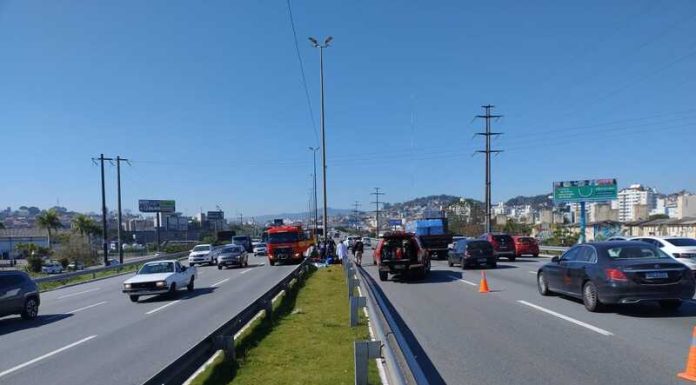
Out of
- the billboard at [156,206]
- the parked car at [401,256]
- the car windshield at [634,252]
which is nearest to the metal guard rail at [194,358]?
the car windshield at [634,252]

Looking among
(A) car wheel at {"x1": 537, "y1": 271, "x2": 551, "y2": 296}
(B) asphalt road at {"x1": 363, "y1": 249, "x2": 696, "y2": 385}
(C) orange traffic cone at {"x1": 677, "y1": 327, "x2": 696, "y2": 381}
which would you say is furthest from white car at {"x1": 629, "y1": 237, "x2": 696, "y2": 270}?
(C) orange traffic cone at {"x1": 677, "y1": 327, "x2": 696, "y2": 381}

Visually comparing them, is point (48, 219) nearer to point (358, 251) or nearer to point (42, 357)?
point (358, 251)

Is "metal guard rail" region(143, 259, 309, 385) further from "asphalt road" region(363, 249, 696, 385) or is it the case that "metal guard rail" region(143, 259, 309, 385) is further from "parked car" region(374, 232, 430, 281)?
"parked car" region(374, 232, 430, 281)

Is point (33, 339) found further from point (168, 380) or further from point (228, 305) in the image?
point (168, 380)

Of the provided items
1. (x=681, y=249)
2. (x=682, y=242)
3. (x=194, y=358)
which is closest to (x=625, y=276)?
(x=194, y=358)

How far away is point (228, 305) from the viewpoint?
1831 cm

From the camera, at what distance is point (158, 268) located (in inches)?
910

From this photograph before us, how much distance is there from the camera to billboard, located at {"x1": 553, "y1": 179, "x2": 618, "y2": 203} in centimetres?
5094

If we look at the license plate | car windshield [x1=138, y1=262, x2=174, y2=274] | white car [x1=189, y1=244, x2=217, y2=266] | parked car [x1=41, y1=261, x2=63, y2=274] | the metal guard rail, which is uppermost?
the license plate

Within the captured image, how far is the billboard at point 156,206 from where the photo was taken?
12562 centimetres

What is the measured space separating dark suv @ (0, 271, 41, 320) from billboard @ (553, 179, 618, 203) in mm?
44440

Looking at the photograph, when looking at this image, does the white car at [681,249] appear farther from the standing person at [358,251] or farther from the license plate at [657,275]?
the standing person at [358,251]

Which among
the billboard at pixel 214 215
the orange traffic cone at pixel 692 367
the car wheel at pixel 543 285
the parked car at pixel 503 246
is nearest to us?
the orange traffic cone at pixel 692 367

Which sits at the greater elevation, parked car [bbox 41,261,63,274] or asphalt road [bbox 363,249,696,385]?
asphalt road [bbox 363,249,696,385]
